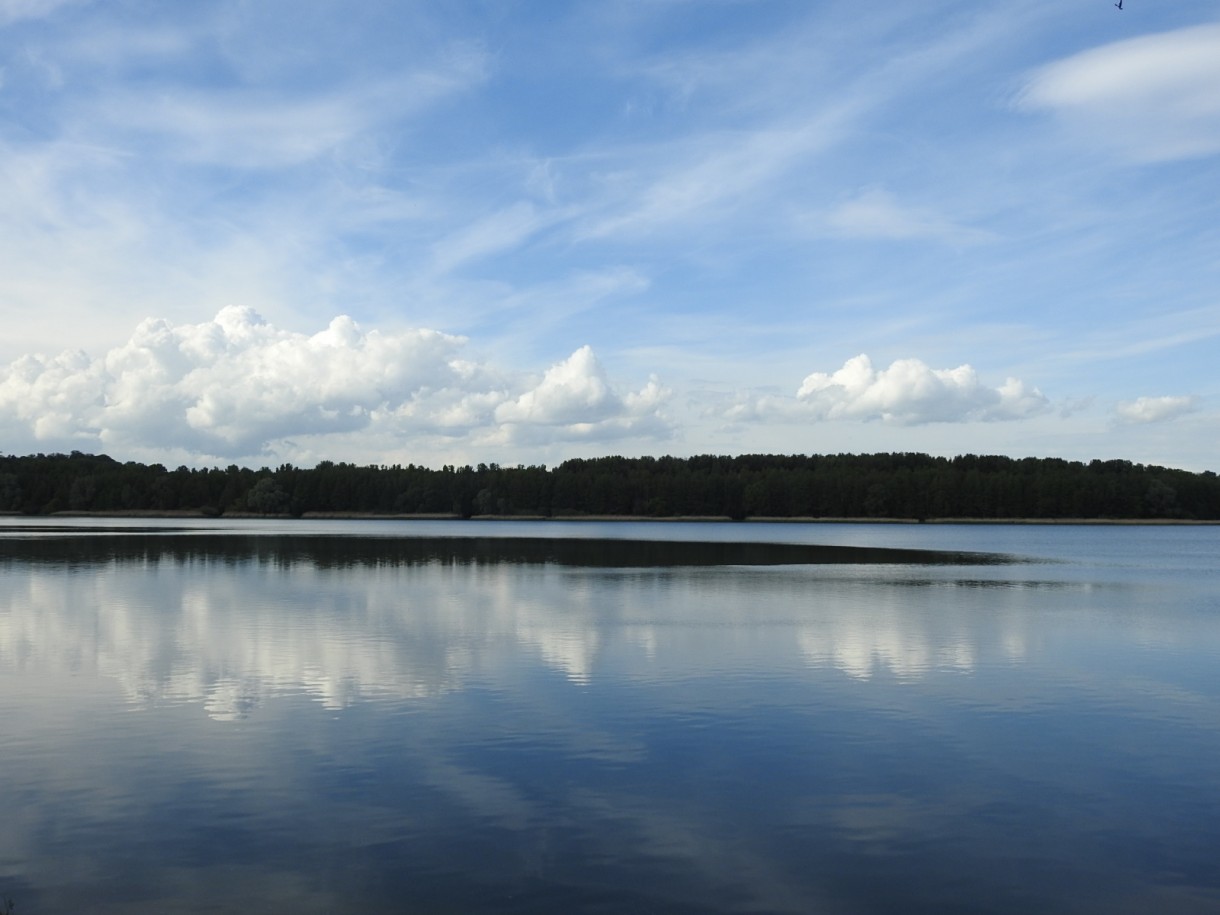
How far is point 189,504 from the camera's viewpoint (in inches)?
6909

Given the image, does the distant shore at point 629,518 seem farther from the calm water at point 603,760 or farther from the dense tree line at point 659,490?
the calm water at point 603,760

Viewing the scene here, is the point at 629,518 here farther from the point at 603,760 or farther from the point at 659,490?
the point at 603,760

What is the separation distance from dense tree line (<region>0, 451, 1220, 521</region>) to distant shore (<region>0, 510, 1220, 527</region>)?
0.85 metres

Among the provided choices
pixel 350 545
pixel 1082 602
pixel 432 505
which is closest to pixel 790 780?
pixel 1082 602

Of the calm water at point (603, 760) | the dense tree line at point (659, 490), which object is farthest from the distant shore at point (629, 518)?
the calm water at point (603, 760)

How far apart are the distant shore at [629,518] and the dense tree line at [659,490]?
0.85m

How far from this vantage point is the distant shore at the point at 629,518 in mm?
161500

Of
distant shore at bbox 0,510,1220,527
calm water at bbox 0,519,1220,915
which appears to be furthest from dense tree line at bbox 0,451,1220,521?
calm water at bbox 0,519,1220,915

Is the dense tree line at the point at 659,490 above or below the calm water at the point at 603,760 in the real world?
above

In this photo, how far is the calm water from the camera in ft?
33.6

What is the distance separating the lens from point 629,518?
176 metres

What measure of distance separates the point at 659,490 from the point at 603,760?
15871 centimetres

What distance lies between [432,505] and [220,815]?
166596 millimetres

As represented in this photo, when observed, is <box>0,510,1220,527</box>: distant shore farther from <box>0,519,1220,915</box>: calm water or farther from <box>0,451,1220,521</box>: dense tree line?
<box>0,519,1220,915</box>: calm water
